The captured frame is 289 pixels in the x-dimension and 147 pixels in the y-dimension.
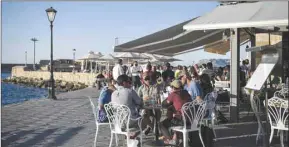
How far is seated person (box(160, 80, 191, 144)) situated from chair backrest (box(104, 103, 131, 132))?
0.67 metres

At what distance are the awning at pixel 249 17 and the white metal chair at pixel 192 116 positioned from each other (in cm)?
137

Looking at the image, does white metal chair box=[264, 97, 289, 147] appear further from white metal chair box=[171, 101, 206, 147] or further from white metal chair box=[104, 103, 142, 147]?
white metal chair box=[104, 103, 142, 147]

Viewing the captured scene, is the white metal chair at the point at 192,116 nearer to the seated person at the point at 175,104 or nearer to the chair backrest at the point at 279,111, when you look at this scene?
the seated person at the point at 175,104

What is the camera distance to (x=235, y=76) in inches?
327

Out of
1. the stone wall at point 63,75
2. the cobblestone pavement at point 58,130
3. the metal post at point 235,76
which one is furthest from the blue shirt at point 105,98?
the stone wall at point 63,75

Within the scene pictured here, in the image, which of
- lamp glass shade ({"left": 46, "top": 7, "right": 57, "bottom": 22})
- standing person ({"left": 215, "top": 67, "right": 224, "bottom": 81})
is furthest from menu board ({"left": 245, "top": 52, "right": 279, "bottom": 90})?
lamp glass shade ({"left": 46, "top": 7, "right": 57, "bottom": 22})

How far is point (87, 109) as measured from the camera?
37.1 ft

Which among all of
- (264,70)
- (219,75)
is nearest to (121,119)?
(264,70)

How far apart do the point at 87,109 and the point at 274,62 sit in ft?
24.1

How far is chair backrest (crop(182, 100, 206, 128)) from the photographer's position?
5.46 meters

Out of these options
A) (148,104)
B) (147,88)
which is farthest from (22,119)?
(148,104)

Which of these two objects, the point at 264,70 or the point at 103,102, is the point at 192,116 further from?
the point at 103,102

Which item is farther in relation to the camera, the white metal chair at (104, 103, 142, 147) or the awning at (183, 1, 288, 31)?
the white metal chair at (104, 103, 142, 147)

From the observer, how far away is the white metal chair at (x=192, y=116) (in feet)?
17.8
